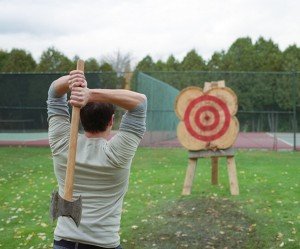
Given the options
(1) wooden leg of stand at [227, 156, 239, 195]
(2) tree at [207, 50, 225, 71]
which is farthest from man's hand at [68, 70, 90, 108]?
(2) tree at [207, 50, 225, 71]

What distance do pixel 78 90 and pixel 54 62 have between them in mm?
Answer: 25122

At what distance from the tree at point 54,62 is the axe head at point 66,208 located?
2398cm

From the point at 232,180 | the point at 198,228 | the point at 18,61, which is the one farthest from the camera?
the point at 18,61

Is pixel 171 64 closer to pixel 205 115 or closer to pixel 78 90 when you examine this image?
pixel 205 115

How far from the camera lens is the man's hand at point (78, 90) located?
179 centimetres

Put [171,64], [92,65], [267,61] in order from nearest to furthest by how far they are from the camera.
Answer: [267,61]
[92,65]
[171,64]

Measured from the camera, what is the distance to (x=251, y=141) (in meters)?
15.6

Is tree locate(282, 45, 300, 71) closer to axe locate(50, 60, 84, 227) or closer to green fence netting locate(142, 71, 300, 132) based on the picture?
green fence netting locate(142, 71, 300, 132)

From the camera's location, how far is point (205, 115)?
6598 millimetres

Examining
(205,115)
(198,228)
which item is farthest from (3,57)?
(198,228)

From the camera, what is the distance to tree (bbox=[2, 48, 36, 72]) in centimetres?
2537

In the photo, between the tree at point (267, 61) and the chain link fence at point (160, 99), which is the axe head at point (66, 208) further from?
the tree at point (267, 61)

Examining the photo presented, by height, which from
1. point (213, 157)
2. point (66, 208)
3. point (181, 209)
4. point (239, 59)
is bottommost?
point (181, 209)

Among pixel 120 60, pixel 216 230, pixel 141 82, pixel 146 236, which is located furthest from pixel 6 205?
pixel 120 60
